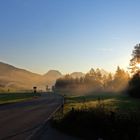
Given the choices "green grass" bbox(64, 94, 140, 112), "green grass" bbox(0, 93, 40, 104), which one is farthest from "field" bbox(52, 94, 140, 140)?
"green grass" bbox(0, 93, 40, 104)

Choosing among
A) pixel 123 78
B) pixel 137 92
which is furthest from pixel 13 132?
pixel 123 78

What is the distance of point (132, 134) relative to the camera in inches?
673

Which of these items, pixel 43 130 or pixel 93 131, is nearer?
pixel 93 131

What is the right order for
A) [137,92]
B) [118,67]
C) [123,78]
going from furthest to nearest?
[118,67], [123,78], [137,92]

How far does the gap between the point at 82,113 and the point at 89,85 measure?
6828 inches

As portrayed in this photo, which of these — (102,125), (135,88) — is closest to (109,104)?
(102,125)

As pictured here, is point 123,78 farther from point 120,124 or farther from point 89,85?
point 120,124

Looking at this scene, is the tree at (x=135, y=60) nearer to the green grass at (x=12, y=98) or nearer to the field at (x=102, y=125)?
the green grass at (x=12, y=98)

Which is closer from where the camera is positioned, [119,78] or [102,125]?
[102,125]

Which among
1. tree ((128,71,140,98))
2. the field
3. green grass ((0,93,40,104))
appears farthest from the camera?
tree ((128,71,140,98))

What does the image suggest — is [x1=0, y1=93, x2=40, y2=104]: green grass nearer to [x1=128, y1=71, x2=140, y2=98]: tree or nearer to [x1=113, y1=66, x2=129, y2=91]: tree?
[x1=128, y1=71, x2=140, y2=98]: tree

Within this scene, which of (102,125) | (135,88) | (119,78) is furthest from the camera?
(119,78)

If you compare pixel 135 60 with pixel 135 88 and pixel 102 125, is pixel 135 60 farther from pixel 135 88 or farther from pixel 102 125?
pixel 102 125

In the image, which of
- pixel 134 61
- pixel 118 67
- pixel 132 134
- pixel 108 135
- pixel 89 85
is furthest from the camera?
pixel 89 85
